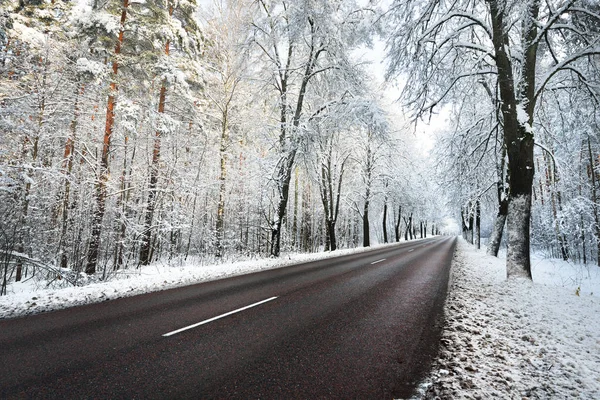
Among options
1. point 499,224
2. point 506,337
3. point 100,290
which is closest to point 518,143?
point 506,337

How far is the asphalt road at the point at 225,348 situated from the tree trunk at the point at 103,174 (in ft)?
17.4

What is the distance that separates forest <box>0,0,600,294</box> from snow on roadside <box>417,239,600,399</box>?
3.16 meters

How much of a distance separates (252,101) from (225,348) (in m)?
15.0

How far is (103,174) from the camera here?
33.8 ft

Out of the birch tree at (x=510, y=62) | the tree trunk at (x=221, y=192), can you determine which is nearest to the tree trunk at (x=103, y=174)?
the tree trunk at (x=221, y=192)

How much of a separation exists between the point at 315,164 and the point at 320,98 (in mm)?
4302

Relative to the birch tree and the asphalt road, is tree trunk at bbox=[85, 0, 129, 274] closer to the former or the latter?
the asphalt road

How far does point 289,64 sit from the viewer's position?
15.9m

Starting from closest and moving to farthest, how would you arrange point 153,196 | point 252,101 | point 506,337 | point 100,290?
point 506,337
point 100,290
point 153,196
point 252,101

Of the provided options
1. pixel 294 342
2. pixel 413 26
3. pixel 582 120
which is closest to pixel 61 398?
pixel 294 342

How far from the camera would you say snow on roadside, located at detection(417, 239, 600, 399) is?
2.72 meters

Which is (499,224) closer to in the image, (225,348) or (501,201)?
(501,201)

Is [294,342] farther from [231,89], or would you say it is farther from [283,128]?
[231,89]

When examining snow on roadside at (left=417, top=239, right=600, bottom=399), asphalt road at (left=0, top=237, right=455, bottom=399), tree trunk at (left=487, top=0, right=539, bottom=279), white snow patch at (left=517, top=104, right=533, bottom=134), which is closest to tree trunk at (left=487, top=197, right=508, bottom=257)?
tree trunk at (left=487, top=0, right=539, bottom=279)
